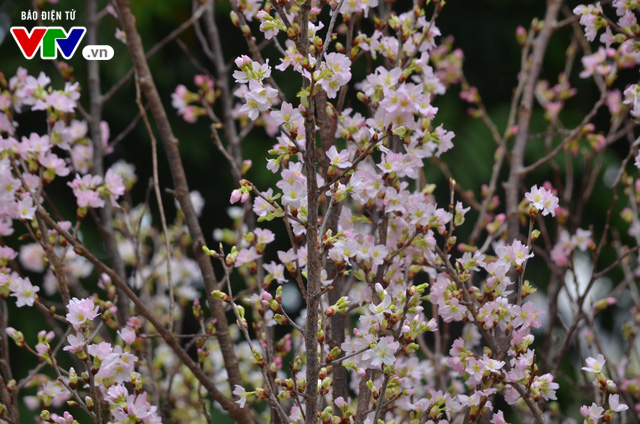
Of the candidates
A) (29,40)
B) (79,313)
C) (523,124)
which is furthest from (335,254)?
(29,40)

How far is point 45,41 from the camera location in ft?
6.63

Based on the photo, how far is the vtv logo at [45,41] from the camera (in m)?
1.95

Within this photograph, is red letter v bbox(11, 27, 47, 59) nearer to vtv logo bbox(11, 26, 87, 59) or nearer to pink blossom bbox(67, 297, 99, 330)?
vtv logo bbox(11, 26, 87, 59)

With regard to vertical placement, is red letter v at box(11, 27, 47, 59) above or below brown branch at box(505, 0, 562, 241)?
above

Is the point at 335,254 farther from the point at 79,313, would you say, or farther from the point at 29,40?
the point at 29,40

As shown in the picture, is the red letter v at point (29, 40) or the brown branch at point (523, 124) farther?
the red letter v at point (29, 40)

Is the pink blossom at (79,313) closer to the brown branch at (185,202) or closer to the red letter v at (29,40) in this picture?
the brown branch at (185,202)

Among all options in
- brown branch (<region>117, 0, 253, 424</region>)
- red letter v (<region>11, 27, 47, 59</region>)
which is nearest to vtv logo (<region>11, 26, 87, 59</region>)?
red letter v (<region>11, 27, 47, 59</region>)

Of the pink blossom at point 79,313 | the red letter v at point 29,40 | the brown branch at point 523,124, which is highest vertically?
the red letter v at point 29,40

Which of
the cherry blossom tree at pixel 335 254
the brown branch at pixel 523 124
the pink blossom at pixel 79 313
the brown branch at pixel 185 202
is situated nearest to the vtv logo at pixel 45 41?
the cherry blossom tree at pixel 335 254

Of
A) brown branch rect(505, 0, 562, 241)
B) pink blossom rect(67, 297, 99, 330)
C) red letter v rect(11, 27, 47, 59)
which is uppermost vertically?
red letter v rect(11, 27, 47, 59)

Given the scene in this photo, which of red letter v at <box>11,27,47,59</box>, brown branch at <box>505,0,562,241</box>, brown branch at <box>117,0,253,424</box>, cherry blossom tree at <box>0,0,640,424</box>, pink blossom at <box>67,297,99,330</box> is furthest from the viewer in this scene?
red letter v at <box>11,27,47,59</box>

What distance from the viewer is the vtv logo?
6.41 ft

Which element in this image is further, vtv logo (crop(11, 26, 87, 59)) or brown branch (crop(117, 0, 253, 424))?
vtv logo (crop(11, 26, 87, 59))
